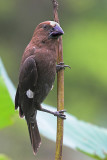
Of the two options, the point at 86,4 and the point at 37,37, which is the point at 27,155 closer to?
the point at 86,4

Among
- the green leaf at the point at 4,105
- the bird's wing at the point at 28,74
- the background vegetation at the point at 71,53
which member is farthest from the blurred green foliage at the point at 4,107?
the background vegetation at the point at 71,53

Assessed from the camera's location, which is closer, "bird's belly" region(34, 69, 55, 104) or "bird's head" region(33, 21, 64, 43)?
"bird's head" region(33, 21, 64, 43)

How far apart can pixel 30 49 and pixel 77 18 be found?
7796 millimetres

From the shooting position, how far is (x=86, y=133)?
1846 millimetres

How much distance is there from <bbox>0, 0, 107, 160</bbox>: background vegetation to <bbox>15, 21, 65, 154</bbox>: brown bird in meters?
4.74

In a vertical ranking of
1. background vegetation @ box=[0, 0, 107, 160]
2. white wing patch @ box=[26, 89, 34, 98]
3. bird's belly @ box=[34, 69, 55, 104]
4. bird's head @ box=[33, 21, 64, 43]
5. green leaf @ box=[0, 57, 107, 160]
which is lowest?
green leaf @ box=[0, 57, 107, 160]

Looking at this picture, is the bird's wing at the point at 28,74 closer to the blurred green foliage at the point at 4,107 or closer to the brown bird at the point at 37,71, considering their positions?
the brown bird at the point at 37,71

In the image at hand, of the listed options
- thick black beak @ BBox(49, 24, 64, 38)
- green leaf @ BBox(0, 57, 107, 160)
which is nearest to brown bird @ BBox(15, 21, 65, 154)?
thick black beak @ BBox(49, 24, 64, 38)

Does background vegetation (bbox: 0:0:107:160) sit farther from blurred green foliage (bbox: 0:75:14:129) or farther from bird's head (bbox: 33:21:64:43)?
blurred green foliage (bbox: 0:75:14:129)

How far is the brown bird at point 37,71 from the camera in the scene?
7.97 ft

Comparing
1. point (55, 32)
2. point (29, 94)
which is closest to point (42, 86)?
point (29, 94)

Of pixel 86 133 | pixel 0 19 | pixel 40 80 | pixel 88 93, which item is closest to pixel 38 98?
pixel 40 80

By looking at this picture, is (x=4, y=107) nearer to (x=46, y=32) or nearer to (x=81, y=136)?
(x=81, y=136)

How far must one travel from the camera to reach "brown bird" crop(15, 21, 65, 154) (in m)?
2.43
